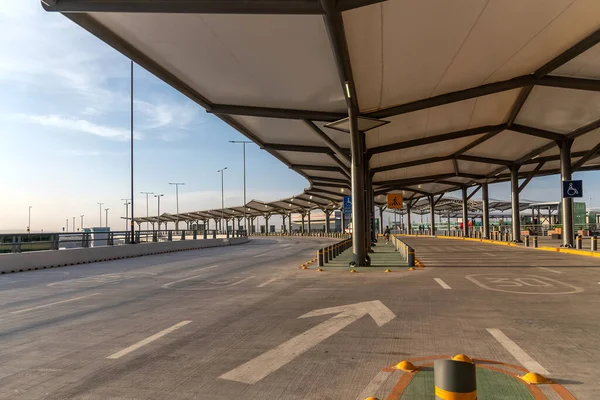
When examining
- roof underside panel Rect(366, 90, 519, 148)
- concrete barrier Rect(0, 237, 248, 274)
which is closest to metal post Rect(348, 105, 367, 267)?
roof underside panel Rect(366, 90, 519, 148)

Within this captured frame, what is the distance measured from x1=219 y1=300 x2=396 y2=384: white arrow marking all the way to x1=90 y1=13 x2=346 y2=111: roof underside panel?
7358 mm

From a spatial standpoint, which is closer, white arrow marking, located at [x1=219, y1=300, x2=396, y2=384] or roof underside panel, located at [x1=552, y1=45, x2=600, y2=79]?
white arrow marking, located at [x1=219, y1=300, x2=396, y2=384]

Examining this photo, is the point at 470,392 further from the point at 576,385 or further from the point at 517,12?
the point at 517,12

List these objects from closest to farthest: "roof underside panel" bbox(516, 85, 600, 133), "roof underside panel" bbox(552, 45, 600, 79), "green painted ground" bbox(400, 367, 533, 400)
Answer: "green painted ground" bbox(400, 367, 533, 400)
"roof underside panel" bbox(552, 45, 600, 79)
"roof underside panel" bbox(516, 85, 600, 133)

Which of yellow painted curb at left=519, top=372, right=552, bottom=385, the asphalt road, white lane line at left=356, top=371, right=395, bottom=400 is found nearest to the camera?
white lane line at left=356, top=371, right=395, bottom=400

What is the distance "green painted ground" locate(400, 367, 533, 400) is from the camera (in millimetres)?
4402

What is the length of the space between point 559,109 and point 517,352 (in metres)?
21.3

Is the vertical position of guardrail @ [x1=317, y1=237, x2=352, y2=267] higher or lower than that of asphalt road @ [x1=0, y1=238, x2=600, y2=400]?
higher

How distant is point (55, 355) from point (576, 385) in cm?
671

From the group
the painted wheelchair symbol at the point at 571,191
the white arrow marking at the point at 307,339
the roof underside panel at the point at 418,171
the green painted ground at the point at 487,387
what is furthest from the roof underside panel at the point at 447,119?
the green painted ground at the point at 487,387

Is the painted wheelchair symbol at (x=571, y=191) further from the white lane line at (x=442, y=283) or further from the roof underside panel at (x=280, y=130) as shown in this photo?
the white lane line at (x=442, y=283)

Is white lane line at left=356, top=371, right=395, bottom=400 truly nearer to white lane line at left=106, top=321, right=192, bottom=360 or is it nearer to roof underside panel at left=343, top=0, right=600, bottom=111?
white lane line at left=106, top=321, right=192, bottom=360

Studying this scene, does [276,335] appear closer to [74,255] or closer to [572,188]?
[74,255]

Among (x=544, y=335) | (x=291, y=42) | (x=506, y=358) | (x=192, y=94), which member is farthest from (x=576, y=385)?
(x=192, y=94)
